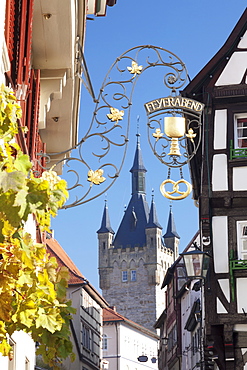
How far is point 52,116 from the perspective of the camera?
1330cm

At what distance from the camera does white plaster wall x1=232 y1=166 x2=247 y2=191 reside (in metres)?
16.7

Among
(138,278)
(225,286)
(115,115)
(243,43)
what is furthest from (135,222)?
(115,115)

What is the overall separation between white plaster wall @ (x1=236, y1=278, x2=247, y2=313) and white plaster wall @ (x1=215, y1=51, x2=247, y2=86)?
392 centimetres

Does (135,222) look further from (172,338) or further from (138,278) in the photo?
(172,338)

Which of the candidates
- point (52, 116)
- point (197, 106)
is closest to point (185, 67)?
point (197, 106)

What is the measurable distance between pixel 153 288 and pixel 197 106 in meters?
111

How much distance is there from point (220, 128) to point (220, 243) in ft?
7.41

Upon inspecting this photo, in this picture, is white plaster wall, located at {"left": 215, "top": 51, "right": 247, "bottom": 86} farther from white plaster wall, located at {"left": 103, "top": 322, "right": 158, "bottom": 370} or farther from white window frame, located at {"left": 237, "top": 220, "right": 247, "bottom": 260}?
white plaster wall, located at {"left": 103, "top": 322, "right": 158, "bottom": 370}

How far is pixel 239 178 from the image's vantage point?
16703 mm

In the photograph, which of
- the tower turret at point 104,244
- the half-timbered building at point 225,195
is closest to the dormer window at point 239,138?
the half-timbered building at point 225,195

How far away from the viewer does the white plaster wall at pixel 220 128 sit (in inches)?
673

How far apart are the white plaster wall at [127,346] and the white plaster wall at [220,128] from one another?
61.5 m

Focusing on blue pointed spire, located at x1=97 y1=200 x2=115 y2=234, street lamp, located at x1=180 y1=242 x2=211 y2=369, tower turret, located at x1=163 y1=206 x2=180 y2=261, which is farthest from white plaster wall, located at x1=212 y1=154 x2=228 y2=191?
tower turret, located at x1=163 y1=206 x2=180 y2=261

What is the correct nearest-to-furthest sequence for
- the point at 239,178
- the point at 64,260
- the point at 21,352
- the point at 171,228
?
1. the point at 21,352
2. the point at 239,178
3. the point at 64,260
4. the point at 171,228
